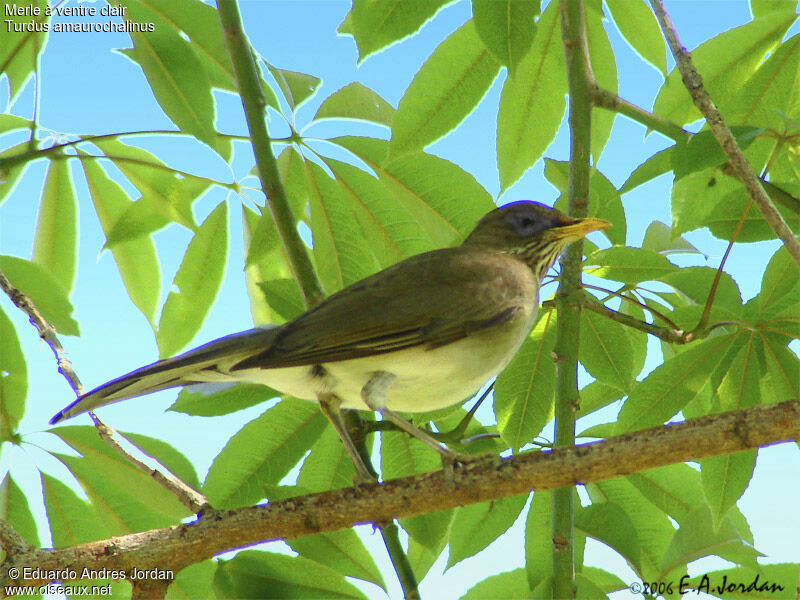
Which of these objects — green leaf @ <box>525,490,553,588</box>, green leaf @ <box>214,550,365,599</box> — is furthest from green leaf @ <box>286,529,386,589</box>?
green leaf @ <box>525,490,553,588</box>

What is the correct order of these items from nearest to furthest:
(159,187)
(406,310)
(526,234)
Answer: (406,310)
(159,187)
(526,234)

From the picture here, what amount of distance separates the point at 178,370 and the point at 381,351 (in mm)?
829

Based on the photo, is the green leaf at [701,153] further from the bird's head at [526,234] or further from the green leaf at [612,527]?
the green leaf at [612,527]

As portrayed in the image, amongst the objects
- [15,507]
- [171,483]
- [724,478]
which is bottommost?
[724,478]

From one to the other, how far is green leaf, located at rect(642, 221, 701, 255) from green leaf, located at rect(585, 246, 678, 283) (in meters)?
0.74

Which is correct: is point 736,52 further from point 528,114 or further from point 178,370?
point 178,370

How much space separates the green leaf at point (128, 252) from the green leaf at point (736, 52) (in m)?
2.70

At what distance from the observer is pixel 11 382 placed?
11.4 feet

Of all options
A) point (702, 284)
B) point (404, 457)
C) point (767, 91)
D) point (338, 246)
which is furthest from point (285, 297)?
point (767, 91)

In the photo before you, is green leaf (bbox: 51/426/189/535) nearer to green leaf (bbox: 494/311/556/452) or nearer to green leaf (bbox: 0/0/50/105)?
green leaf (bbox: 494/311/556/452)

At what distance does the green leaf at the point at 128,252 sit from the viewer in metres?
4.25

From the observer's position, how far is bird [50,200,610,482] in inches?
128

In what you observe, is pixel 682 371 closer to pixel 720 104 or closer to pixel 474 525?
pixel 474 525

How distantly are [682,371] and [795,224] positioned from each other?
0.74 meters
